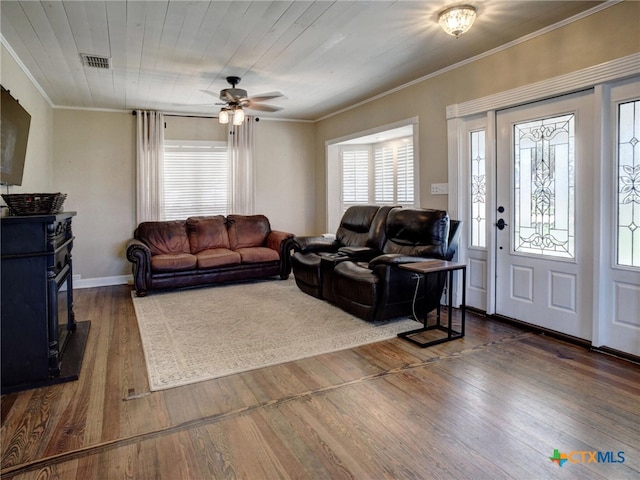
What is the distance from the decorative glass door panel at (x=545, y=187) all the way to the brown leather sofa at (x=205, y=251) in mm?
3299

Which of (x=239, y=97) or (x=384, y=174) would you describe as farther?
(x=384, y=174)

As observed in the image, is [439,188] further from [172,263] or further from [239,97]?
[172,263]

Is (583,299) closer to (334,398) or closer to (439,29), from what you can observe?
(334,398)

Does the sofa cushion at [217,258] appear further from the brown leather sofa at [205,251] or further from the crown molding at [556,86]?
the crown molding at [556,86]

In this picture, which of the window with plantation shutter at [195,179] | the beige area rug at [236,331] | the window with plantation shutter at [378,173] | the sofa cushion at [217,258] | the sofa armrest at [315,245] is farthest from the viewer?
the window with plantation shutter at [195,179]

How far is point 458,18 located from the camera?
2.95 meters

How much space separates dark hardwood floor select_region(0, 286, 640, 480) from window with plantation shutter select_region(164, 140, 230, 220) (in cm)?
371

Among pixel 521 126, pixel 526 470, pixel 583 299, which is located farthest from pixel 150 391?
pixel 521 126

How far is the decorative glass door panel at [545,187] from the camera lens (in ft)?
11.2

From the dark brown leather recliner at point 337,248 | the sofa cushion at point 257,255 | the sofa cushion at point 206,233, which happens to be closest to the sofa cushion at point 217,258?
the sofa cushion at point 257,255

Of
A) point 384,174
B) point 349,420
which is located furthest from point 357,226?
point 349,420

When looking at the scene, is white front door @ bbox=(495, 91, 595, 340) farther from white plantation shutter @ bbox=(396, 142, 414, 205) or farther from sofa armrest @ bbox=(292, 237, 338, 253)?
white plantation shutter @ bbox=(396, 142, 414, 205)

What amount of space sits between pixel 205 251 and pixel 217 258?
0.43 meters

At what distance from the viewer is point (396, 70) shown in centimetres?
445
